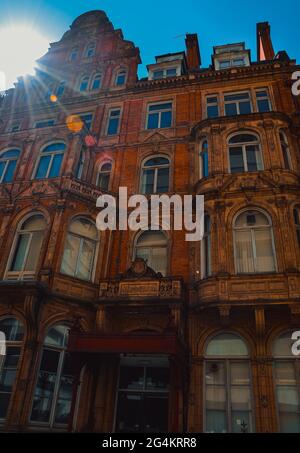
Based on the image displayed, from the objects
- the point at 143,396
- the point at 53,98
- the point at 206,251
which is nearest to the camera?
the point at 143,396

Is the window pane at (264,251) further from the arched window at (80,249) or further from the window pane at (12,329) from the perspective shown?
the window pane at (12,329)

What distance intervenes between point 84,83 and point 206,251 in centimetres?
1533

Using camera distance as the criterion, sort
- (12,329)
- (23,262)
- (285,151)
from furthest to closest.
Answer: (285,151), (23,262), (12,329)

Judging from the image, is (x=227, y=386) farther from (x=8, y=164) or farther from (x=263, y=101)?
(x=8, y=164)

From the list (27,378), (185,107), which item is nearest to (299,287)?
(27,378)

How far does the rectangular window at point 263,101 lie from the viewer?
1919cm

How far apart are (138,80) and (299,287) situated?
16.9 meters

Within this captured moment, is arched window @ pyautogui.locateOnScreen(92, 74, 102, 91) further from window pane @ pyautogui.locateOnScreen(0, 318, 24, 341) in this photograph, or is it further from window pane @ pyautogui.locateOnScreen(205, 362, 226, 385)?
window pane @ pyautogui.locateOnScreen(205, 362, 226, 385)

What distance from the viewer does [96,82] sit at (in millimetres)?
23672

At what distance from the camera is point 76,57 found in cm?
2533

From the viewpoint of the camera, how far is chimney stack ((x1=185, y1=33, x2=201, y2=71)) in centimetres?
2303

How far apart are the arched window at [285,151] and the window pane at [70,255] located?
33.3 ft

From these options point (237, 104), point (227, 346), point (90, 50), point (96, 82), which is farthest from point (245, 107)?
point (227, 346)

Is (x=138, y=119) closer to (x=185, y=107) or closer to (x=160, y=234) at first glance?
(x=185, y=107)
